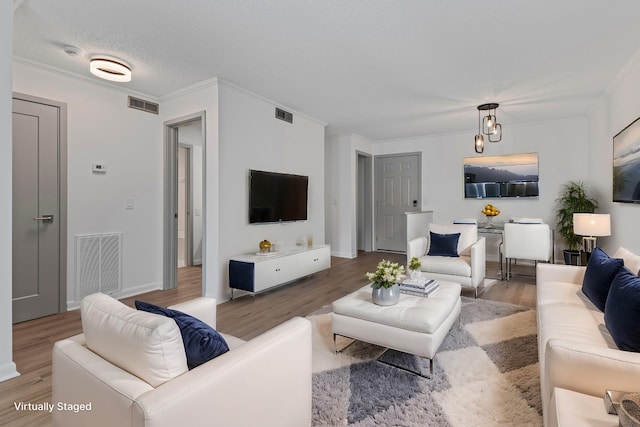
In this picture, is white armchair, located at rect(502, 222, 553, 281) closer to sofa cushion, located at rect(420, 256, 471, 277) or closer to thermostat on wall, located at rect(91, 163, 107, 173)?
sofa cushion, located at rect(420, 256, 471, 277)

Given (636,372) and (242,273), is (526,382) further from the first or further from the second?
(242,273)

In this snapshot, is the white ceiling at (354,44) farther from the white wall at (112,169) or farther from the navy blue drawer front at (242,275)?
the navy blue drawer front at (242,275)

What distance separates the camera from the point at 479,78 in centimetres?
356

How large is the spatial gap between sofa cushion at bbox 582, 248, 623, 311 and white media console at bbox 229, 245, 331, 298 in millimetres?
2914

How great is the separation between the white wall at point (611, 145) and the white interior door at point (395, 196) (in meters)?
2.87

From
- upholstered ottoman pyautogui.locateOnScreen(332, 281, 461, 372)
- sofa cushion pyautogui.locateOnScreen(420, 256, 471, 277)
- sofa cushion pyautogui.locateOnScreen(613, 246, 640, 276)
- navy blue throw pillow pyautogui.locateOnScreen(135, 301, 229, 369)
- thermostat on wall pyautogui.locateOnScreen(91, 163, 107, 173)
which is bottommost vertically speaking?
upholstered ottoman pyautogui.locateOnScreen(332, 281, 461, 372)

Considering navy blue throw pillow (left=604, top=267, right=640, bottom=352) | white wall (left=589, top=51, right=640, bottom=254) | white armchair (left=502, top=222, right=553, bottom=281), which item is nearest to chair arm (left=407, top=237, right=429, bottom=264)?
white armchair (left=502, top=222, right=553, bottom=281)

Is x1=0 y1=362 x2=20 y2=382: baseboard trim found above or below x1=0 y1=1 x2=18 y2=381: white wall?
below

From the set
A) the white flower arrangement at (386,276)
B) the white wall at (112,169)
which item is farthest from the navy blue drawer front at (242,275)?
the white flower arrangement at (386,276)

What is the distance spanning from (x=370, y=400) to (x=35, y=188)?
3.58 m

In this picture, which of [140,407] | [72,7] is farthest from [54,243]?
[140,407]

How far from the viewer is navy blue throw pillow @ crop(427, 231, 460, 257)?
3.95 m

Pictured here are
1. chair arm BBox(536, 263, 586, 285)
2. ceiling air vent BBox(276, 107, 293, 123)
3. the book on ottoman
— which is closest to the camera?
the book on ottoman

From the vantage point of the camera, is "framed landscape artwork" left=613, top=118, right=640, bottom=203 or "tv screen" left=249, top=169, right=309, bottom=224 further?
"tv screen" left=249, top=169, right=309, bottom=224
